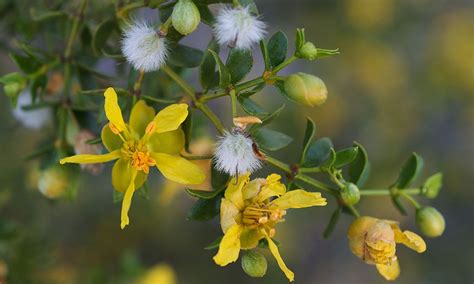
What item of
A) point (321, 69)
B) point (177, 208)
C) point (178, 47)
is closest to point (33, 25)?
point (178, 47)

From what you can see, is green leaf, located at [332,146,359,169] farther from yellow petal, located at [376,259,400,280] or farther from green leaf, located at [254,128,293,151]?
yellow petal, located at [376,259,400,280]

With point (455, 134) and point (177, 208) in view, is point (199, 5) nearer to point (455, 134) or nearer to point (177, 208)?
point (177, 208)

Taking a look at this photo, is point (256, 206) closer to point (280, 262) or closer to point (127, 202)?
point (280, 262)

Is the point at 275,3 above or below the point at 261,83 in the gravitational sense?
below

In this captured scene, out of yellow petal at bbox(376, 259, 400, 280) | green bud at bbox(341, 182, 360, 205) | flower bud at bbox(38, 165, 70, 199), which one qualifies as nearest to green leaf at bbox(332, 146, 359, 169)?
green bud at bbox(341, 182, 360, 205)

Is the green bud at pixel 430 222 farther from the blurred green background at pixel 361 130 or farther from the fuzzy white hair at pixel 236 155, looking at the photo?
the blurred green background at pixel 361 130

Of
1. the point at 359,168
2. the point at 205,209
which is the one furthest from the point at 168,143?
the point at 359,168
